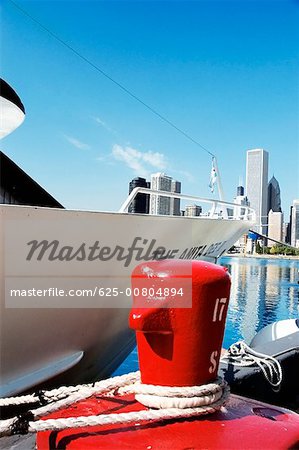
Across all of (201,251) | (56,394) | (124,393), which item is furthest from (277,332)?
(56,394)

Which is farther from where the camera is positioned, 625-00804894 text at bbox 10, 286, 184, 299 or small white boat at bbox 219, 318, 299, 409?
small white boat at bbox 219, 318, 299, 409

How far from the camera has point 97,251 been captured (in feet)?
10.1

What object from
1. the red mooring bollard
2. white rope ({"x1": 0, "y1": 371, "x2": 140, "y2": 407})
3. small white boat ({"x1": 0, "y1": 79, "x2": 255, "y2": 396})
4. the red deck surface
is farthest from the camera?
small white boat ({"x1": 0, "y1": 79, "x2": 255, "y2": 396})

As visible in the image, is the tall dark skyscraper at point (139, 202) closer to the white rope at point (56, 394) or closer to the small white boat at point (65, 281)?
the small white boat at point (65, 281)

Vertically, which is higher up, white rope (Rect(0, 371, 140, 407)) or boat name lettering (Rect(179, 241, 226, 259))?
boat name lettering (Rect(179, 241, 226, 259))

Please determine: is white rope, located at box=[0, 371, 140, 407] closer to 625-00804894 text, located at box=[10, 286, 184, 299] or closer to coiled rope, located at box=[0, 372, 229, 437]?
coiled rope, located at box=[0, 372, 229, 437]

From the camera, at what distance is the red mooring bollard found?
5.46 ft

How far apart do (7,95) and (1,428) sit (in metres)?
3.25

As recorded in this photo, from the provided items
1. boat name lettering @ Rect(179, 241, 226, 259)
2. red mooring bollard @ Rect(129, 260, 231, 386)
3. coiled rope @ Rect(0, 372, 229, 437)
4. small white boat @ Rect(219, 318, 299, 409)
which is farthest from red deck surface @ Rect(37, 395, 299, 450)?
boat name lettering @ Rect(179, 241, 226, 259)

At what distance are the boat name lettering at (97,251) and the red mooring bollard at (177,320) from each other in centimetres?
125

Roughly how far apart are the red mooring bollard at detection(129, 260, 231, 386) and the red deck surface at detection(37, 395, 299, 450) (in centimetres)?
17

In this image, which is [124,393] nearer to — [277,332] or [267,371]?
[267,371]

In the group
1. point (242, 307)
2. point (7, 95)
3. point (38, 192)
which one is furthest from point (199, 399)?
point (242, 307)

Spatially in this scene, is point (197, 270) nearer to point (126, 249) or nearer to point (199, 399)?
point (199, 399)
